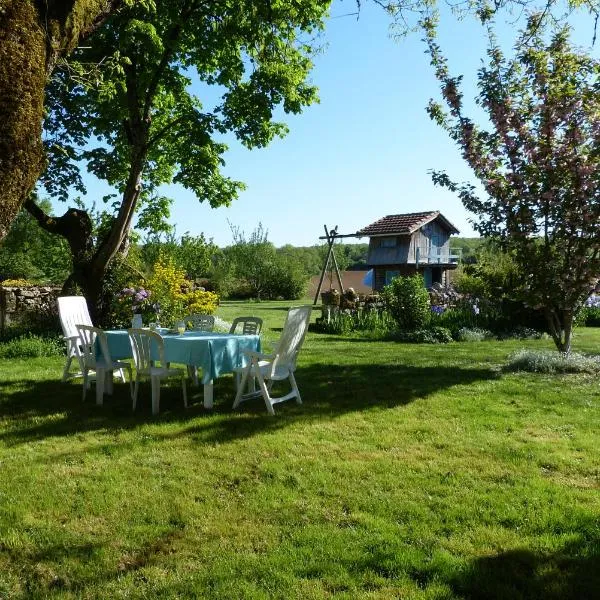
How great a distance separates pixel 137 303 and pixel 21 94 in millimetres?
10182

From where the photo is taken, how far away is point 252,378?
24.1ft

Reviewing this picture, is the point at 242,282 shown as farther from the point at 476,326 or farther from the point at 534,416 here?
the point at 534,416

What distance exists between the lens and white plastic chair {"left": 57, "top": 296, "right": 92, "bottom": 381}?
312 inches

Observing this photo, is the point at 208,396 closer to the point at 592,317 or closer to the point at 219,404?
the point at 219,404

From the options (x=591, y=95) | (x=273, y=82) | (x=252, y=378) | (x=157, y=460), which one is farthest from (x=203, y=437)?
(x=273, y=82)

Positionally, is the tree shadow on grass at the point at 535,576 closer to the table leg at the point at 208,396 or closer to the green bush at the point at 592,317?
the table leg at the point at 208,396

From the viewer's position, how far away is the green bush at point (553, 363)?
29.0ft

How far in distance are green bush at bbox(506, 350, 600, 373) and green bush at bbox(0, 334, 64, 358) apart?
28.0 ft

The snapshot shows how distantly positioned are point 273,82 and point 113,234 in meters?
4.72

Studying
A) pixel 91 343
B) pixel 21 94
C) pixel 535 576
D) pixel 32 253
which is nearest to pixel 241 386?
pixel 91 343

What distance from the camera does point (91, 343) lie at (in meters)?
7.47

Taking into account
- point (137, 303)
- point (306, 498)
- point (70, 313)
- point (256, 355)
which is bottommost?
point (306, 498)

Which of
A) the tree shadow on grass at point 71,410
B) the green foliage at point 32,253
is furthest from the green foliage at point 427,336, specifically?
the green foliage at point 32,253

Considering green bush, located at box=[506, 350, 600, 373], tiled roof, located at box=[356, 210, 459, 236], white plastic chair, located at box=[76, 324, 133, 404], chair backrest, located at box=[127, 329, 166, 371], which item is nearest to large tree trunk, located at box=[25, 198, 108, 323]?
white plastic chair, located at box=[76, 324, 133, 404]
